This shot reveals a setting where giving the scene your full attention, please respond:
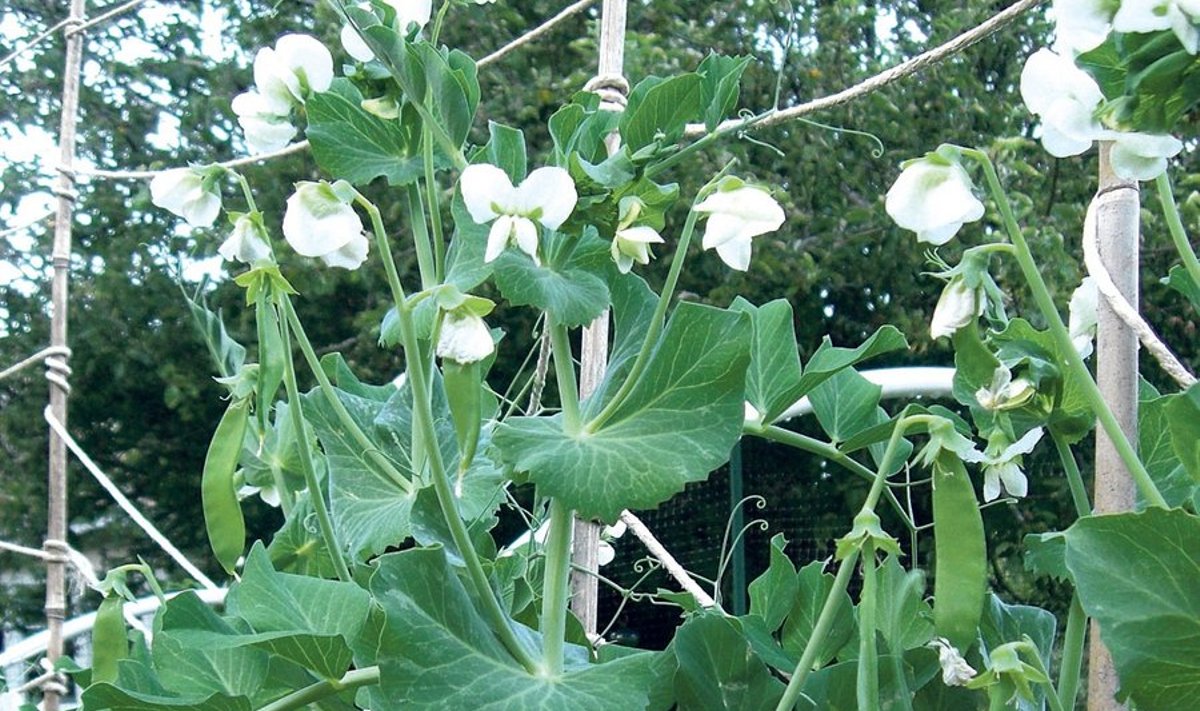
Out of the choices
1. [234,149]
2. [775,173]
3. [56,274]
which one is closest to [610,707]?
[56,274]

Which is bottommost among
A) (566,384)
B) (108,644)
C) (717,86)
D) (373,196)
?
(108,644)

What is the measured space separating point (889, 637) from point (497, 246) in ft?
0.64

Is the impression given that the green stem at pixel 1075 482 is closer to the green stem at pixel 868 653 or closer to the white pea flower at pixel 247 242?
the green stem at pixel 868 653

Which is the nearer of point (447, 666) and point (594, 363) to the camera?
point (447, 666)

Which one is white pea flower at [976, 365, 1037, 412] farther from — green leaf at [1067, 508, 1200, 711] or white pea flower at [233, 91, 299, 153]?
white pea flower at [233, 91, 299, 153]

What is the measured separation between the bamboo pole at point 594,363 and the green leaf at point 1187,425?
283 mm

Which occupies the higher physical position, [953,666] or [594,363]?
[594,363]

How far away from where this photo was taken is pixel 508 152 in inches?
18.7

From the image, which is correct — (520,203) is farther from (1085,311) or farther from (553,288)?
(1085,311)

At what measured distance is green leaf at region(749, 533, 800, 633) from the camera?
50cm

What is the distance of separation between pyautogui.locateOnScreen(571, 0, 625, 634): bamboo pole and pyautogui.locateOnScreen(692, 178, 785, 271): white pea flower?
0.60 feet

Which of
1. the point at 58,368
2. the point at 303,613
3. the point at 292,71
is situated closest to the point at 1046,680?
the point at 303,613

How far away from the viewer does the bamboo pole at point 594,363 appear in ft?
2.18

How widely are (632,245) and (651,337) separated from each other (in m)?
0.03
